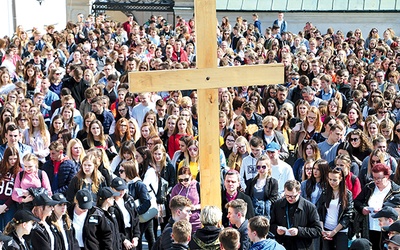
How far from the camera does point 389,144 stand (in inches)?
501

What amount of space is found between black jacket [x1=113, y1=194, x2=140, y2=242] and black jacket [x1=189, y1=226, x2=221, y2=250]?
1710 millimetres

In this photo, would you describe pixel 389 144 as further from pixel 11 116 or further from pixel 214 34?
pixel 11 116

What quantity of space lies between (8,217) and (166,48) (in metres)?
9.55

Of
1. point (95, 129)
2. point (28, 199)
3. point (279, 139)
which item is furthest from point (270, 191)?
point (95, 129)

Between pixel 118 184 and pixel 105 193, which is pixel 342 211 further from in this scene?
A: pixel 105 193

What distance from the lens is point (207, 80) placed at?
9102 mm

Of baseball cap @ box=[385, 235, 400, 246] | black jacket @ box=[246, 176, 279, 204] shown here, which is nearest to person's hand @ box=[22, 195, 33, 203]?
black jacket @ box=[246, 176, 279, 204]

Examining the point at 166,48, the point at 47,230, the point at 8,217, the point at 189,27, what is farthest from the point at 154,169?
the point at 189,27

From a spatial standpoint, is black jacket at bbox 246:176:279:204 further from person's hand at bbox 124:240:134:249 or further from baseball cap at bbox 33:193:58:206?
baseball cap at bbox 33:193:58:206

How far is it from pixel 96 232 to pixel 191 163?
2.59 meters

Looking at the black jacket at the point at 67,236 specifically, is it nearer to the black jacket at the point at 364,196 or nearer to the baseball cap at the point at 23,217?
the baseball cap at the point at 23,217

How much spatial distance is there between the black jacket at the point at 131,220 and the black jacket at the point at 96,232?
47cm

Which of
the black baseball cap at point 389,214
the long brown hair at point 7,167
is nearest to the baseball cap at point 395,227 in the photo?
the black baseball cap at point 389,214

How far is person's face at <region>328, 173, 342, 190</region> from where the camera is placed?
34.5 ft
